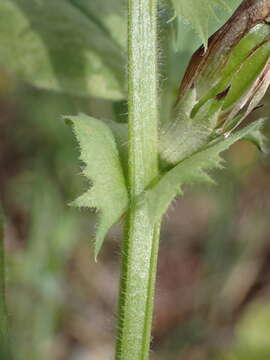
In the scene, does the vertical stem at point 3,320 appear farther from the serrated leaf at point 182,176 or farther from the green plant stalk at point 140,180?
the serrated leaf at point 182,176

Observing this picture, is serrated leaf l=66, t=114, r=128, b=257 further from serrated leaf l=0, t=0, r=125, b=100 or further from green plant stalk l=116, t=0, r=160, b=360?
serrated leaf l=0, t=0, r=125, b=100

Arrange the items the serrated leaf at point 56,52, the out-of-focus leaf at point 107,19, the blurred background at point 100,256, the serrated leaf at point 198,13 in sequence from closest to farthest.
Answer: the serrated leaf at point 198,13
the serrated leaf at point 56,52
the out-of-focus leaf at point 107,19
the blurred background at point 100,256

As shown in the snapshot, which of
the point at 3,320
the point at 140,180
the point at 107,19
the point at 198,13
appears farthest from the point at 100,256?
the point at 198,13

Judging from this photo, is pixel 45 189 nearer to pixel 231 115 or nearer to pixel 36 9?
pixel 36 9

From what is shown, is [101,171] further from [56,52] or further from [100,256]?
[100,256]

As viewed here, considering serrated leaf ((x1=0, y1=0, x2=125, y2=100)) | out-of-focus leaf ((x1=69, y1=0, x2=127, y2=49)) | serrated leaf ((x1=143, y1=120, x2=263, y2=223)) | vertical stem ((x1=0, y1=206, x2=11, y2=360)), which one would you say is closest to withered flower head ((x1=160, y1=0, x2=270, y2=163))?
serrated leaf ((x1=143, y1=120, x2=263, y2=223))

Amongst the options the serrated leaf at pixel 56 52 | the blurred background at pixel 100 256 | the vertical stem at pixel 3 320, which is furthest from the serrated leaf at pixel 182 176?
the blurred background at pixel 100 256

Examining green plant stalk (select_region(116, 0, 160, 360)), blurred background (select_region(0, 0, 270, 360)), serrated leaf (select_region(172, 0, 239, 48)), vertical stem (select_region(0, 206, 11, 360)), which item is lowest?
blurred background (select_region(0, 0, 270, 360))
